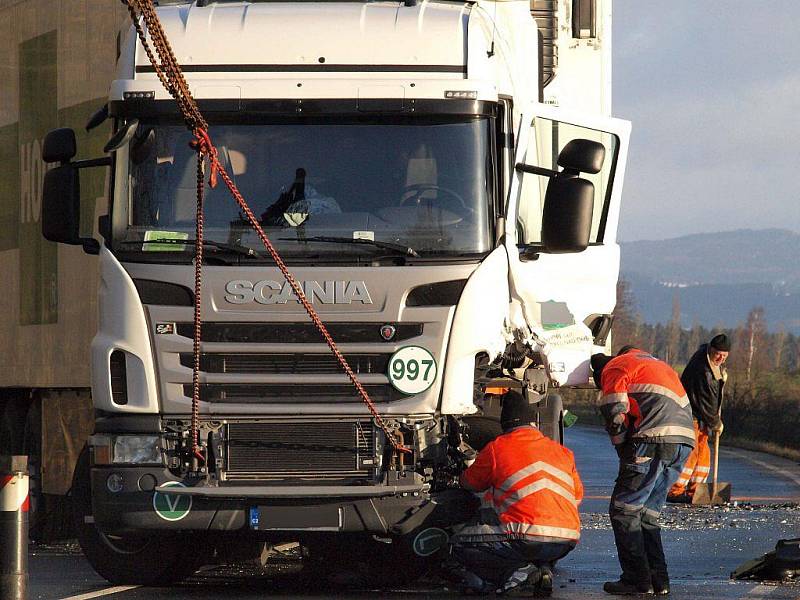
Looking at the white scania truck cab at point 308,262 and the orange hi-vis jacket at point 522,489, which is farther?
the orange hi-vis jacket at point 522,489

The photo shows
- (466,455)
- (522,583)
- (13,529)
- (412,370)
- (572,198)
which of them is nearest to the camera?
(13,529)

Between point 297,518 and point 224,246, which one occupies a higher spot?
point 224,246

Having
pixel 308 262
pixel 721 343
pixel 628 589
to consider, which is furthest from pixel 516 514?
pixel 721 343

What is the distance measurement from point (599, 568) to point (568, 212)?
3.21m

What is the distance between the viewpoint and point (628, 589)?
377 inches

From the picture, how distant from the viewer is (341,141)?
9.23 m

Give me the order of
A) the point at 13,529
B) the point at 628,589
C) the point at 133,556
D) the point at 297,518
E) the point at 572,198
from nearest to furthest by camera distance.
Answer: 1. the point at 13,529
2. the point at 297,518
3. the point at 572,198
4. the point at 628,589
5. the point at 133,556

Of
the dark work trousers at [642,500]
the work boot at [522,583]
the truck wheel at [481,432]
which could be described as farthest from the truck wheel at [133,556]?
the dark work trousers at [642,500]

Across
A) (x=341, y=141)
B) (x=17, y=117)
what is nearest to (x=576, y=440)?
(x=17, y=117)

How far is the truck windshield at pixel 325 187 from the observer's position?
354 inches

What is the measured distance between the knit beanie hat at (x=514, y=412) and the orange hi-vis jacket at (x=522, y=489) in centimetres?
5

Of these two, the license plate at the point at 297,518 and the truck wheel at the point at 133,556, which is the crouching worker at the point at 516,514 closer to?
the license plate at the point at 297,518

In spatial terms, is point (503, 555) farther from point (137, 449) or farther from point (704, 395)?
point (704, 395)

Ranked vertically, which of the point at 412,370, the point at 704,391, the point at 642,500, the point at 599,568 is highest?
the point at 412,370
